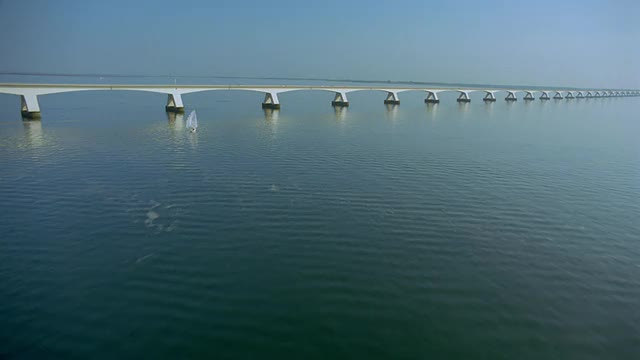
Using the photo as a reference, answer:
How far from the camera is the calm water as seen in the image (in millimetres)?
9969

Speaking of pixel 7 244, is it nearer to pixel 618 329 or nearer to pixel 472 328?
pixel 472 328

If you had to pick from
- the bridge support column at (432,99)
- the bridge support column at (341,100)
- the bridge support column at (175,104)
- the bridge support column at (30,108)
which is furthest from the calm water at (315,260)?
the bridge support column at (432,99)

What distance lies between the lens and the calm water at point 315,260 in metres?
9.97

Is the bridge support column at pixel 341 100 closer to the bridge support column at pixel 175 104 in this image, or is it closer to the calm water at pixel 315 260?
the bridge support column at pixel 175 104

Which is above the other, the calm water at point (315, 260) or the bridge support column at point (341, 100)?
the calm water at point (315, 260)

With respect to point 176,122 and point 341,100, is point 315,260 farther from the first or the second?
point 341,100

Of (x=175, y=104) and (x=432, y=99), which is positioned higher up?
(x=175, y=104)

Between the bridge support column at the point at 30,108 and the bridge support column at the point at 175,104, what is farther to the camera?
the bridge support column at the point at 175,104

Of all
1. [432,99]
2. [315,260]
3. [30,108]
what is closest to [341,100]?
[432,99]

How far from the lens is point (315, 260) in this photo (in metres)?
14.2

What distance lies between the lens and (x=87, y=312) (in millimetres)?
10852

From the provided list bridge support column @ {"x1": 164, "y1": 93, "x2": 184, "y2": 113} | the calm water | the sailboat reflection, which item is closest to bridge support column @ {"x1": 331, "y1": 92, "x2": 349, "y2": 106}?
bridge support column @ {"x1": 164, "y1": 93, "x2": 184, "y2": 113}

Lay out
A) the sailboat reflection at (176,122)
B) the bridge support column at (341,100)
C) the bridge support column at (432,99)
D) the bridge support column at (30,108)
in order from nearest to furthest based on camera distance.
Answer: the sailboat reflection at (176,122) < the bridge support column at (30,108) < the bridge support column at (341,100) < the bridge support column at (432,99)

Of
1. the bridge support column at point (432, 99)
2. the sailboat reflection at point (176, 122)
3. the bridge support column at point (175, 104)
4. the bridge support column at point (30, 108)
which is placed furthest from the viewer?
the bridge support column at point (432, 99)
